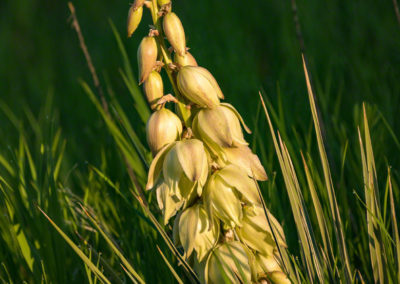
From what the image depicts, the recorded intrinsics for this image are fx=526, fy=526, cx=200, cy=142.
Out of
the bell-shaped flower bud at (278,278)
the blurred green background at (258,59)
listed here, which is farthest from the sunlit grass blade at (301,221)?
the blurred green background at (258,59)

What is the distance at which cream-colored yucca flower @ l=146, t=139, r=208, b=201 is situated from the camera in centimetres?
67

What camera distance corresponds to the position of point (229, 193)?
685 millimetres

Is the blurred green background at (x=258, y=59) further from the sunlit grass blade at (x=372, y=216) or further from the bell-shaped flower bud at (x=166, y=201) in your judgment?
the bell-shaped flower bud at (x=166, y=201)

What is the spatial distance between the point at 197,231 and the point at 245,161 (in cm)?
12

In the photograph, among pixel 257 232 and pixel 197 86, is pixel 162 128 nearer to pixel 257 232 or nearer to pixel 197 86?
pixel 197 86

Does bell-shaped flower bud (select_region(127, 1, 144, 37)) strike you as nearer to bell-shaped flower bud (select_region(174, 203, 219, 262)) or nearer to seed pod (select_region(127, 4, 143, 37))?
seed pod (select_region(127, 4, 143, 37))

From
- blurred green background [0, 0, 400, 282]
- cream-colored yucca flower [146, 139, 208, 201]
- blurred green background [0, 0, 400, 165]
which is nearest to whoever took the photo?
cream-colored yucca flower [146, 139, 208, 201]

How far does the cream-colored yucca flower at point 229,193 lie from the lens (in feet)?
2.24

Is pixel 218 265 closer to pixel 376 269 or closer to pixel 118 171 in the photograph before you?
pixel 376 269

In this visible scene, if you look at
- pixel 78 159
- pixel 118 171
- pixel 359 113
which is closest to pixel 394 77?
pixel 359 113

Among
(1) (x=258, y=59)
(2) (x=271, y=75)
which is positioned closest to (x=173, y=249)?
(2) (x=271, y=75)

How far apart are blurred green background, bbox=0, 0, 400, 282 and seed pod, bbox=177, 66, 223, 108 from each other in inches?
14.2

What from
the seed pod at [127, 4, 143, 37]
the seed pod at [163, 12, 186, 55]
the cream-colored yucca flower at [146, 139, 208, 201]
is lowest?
the cream-colored yucca flower at [146, 139, 208, 201]

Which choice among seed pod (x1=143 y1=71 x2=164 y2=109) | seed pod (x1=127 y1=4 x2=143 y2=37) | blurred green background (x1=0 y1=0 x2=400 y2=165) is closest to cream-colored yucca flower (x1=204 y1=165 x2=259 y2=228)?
seed pod (x1=143 y1=71 x2=164 y2=109)
